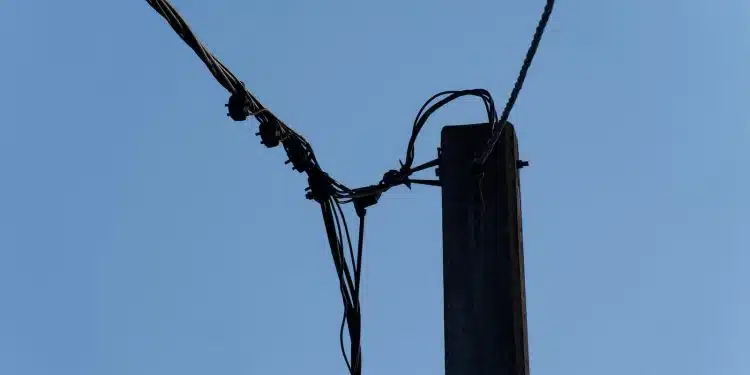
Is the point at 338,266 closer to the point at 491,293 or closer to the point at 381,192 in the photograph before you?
the point at 381,192

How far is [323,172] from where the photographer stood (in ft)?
17.3

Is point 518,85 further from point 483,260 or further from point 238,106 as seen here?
point 238,106

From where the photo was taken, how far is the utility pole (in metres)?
4.08

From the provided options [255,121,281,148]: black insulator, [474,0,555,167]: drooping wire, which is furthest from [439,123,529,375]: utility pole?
[255,121,281,148]: black insulator

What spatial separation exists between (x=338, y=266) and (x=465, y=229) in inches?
49.6

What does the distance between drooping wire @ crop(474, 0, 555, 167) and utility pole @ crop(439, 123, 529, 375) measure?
94 millimetres

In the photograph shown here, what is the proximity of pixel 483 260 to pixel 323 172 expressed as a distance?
1.33 meters

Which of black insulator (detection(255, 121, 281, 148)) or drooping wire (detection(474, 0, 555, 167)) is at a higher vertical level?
black insulator (detection(255, 121, 281, 148))

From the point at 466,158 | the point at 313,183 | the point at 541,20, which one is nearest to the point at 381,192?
the point at 313,183

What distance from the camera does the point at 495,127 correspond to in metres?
4.46

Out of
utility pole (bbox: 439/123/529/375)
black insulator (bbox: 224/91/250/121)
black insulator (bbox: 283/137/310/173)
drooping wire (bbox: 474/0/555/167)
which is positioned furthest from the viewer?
black insulator (bbox: 283/137/310/173)

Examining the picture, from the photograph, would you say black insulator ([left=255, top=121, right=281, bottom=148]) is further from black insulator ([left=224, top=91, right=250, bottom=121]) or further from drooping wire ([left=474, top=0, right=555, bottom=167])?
drooping wire ([left=474, top=0, right=555, bottom=167])

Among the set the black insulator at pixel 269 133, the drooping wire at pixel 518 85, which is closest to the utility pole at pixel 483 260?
the drooping wire at pixel 518 85

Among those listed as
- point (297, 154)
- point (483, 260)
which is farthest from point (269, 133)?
point (483, 260)
